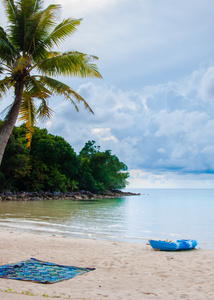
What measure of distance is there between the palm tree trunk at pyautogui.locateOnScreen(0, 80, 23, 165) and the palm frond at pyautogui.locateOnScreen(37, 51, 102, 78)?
1.25 metres

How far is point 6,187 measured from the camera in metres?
47.5

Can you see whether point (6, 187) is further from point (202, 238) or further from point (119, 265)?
point (119, 265)

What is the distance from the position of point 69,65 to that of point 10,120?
3.23 m

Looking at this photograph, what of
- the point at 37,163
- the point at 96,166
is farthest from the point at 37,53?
the point at 96,166

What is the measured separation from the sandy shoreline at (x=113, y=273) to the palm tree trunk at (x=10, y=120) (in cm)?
360

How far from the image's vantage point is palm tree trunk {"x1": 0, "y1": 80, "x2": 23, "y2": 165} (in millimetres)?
9330

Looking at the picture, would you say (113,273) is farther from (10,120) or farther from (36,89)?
(36,89)

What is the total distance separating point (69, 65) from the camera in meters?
11.0

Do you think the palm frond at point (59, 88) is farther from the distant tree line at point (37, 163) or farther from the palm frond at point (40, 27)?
the distant tree line at point (37, 163)

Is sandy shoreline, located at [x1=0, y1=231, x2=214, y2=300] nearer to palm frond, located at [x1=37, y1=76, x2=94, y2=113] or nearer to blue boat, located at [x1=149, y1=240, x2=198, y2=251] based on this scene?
blue boat, located at [x1=149, y1=240, x2=198, y2=251]

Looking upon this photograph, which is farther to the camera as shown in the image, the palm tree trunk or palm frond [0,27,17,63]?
palm frond [0,27,17,63]

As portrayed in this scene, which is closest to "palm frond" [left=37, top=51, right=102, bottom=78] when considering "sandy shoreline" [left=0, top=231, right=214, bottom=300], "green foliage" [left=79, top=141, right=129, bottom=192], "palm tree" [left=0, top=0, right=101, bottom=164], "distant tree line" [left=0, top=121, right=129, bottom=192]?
"palm tree" [left=0, top=0, right=101, bottom=164]

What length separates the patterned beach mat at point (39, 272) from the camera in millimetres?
6051

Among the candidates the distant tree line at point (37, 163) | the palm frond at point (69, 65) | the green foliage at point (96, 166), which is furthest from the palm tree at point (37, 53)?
the green foliage at point (96, 166)
